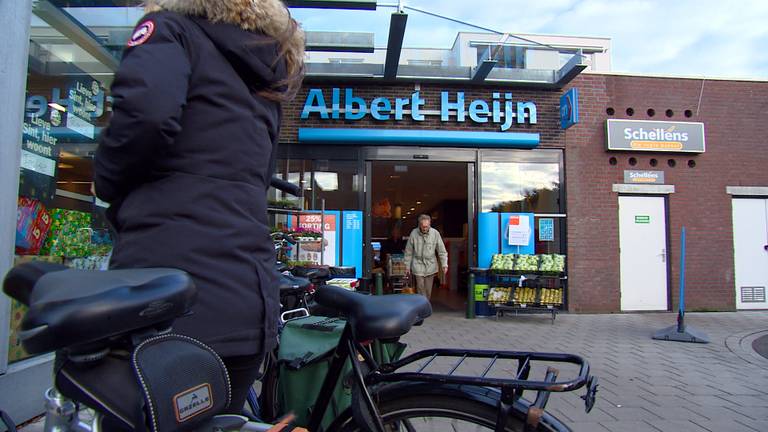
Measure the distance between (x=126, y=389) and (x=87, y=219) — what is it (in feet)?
12.3

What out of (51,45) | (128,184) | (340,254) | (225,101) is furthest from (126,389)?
(340,254)

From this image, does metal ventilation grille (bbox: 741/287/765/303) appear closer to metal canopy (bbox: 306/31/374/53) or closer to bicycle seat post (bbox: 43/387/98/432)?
metal canopy (bbox: 306/31/374/53)

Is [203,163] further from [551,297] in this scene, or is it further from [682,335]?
[551,297]

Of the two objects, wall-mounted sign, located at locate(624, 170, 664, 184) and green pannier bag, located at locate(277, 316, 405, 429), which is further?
wall-mounted sign, located at locate(624, 170, 664, 184)

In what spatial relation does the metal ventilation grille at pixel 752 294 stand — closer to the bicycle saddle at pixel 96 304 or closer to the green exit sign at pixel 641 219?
the green exit sign at pixel 641 219

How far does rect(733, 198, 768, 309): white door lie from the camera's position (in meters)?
9.68

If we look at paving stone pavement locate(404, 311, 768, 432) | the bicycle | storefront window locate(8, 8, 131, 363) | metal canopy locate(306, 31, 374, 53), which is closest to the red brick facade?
paving stone pavement locate(404, 311, 768, 432)

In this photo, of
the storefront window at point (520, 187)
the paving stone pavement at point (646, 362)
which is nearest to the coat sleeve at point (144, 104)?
the paving stone pavement at point (646, 362)

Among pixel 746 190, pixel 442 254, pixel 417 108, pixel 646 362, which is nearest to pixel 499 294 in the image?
pixel 442 254

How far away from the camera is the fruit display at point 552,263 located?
8305 mm

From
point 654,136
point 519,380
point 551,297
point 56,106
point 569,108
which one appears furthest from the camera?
point 654,136

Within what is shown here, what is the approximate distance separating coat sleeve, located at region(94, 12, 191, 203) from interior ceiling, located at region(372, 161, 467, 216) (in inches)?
Answer: 326

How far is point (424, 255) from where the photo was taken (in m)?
9.01

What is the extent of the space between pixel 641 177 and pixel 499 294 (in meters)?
3.76
